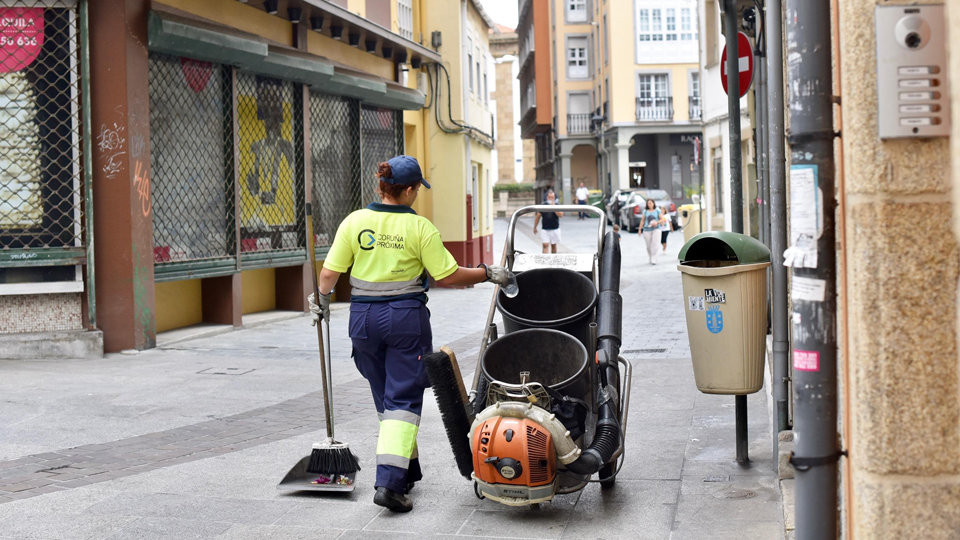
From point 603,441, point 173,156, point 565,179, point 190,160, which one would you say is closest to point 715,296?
point 603,441

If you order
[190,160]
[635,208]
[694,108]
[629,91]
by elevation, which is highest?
[629,91]

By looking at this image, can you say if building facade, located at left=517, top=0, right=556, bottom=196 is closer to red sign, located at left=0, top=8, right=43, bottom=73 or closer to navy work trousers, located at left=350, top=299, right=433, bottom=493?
red sign, located at left=0, top=8, right=43, bottom=73

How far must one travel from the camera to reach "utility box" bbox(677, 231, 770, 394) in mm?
5754

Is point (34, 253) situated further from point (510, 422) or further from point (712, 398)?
point (510, 422)

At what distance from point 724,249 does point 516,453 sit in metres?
1.85

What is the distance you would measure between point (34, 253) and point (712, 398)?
6.30m

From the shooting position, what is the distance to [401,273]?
559cm

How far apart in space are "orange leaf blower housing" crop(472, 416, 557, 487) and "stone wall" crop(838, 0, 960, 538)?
6.85 ft

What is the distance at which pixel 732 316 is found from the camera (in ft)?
19.0

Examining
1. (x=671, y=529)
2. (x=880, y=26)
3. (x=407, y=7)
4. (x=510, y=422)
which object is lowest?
(x=671, y=529)

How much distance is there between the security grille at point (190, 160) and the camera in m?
12.0

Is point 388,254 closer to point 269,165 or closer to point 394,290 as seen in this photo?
point 394,290

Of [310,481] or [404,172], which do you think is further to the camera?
[310,481]

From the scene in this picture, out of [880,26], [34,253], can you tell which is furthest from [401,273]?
[34,253]
